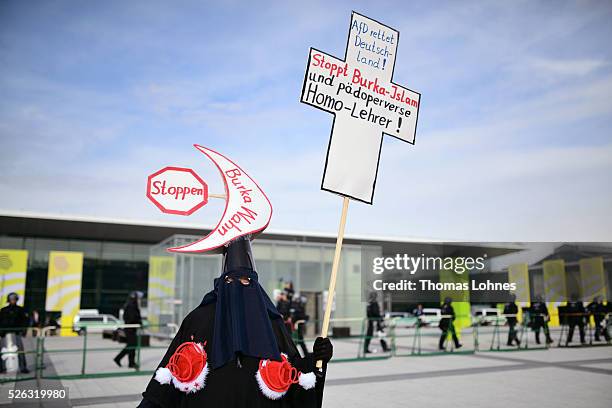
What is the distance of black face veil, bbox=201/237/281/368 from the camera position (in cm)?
322

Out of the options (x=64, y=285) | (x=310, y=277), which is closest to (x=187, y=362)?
(x=310, y=277)

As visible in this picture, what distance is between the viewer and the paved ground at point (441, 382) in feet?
27.6

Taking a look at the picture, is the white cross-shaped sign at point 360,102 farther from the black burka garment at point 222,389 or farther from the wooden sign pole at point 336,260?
the black burka garment at point 222,389

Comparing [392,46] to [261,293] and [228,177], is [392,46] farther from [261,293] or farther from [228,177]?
[261,293]

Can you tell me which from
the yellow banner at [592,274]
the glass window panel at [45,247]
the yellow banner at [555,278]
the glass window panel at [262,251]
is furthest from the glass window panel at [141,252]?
the yellow banner at [592,274]

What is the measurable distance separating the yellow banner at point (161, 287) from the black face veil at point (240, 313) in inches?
667

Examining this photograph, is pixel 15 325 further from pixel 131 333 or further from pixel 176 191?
pixel 176 191

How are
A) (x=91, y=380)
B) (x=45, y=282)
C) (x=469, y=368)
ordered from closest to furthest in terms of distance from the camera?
(x=91, y=380) < (x=469, y=368) < (x=45, y=282)

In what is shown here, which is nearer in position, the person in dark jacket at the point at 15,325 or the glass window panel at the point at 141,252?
the person in dark jacket at the point at 15,325

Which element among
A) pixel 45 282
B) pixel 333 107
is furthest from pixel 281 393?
pixel 45 282

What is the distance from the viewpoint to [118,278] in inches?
1435

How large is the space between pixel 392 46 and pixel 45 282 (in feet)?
114

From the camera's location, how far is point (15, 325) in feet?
37.4

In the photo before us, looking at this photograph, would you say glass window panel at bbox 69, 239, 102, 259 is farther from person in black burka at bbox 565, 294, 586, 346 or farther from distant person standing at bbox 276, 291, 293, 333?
person in black burka at bbox 565, 294, 586, 346
